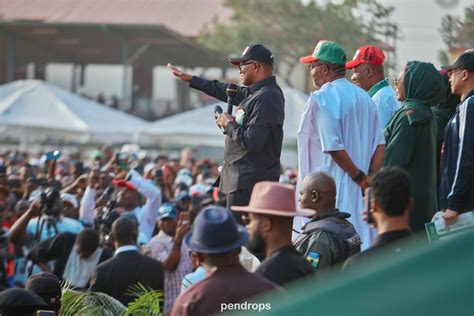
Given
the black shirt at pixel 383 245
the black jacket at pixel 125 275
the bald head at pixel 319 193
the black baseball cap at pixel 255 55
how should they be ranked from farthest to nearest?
the black jacket at pixel 125 275 → the black baseball cap at pixel 255 55 → the bald head at pixel 319 193 → the black shirt at pixel 383 245

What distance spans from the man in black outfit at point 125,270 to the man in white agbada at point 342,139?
9.71 ft

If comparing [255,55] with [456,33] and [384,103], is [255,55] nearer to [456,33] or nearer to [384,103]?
[384,103]

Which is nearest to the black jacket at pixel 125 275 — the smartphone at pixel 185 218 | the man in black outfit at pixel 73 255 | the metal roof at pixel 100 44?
the man in black outfit at pixel 73 255

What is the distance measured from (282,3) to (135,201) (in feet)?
92.1

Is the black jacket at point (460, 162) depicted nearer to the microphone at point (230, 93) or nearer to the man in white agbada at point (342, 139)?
the man in white agbada at point (342, 139)

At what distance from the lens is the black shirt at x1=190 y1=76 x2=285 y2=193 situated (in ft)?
26.4

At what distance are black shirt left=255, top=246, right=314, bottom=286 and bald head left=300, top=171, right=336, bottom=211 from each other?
133 cm

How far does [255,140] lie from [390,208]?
273 centimetres

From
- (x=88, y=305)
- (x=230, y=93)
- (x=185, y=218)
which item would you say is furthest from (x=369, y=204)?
(x=185, y=218)

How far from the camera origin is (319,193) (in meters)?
7.19

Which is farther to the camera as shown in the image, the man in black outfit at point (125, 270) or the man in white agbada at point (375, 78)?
the man in black outfit at point (125, 270)

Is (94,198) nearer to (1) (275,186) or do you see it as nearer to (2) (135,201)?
(2) (135,201)

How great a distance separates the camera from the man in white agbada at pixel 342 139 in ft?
26.1

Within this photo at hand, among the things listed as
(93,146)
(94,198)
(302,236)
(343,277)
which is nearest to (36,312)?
(302,236)
